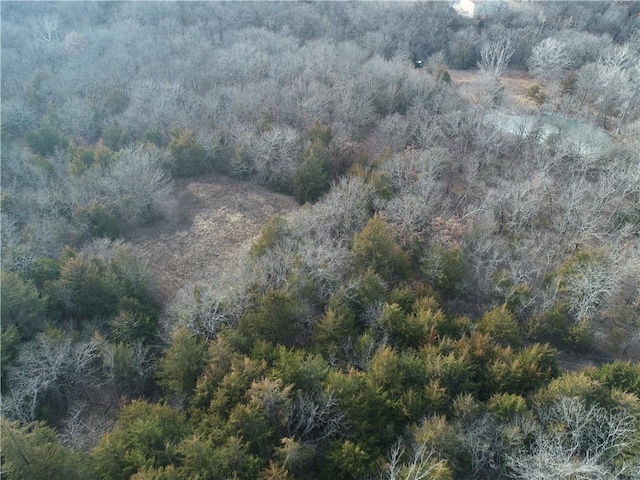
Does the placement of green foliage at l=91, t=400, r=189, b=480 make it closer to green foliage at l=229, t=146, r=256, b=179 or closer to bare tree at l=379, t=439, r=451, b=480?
bare tree at l=379, t=439, r=451, b=480

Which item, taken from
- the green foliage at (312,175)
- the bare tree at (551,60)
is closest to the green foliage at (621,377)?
the green foliage at (312,175)

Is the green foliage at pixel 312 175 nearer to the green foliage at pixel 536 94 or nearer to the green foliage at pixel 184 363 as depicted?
the green foliage at pixel 184 363

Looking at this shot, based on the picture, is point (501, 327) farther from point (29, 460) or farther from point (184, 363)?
point (29, 460)

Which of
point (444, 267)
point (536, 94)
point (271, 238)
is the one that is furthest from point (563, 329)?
point (536, 94)

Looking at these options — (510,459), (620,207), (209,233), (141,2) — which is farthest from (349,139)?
(141,2)

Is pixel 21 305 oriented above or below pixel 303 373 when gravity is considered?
above

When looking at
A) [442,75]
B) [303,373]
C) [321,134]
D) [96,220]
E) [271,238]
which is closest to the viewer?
[303,373]

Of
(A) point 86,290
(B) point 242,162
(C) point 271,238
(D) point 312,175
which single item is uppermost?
(D) point 312,175

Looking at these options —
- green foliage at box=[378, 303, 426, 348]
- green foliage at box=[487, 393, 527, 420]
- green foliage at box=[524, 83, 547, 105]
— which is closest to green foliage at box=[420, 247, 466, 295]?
green foliage at box=[378, 303, 426, 348]
